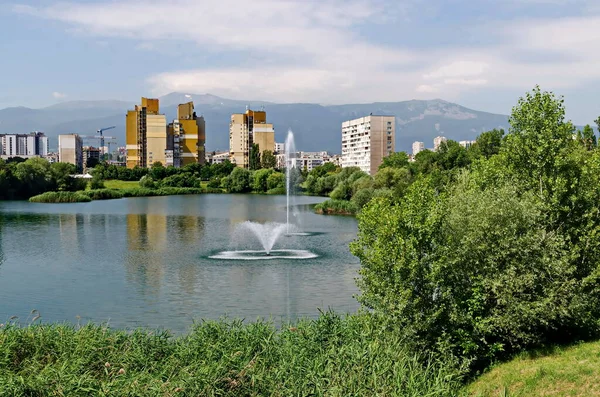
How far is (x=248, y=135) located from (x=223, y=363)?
417 feet

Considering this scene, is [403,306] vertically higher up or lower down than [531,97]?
lower down

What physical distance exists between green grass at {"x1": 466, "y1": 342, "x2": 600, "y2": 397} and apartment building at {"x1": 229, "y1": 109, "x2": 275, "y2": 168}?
122490mm

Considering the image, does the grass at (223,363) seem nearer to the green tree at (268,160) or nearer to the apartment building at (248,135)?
the green tree at (268,160)

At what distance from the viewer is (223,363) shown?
35.4 ft

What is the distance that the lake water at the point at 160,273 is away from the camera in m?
18.2

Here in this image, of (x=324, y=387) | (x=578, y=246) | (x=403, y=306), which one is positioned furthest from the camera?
(x=578, y=246)

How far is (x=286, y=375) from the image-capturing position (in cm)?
1055

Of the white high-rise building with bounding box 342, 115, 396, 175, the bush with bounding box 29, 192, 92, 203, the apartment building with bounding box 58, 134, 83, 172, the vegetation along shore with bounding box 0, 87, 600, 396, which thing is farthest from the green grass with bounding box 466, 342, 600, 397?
the apartment building with bounding box 58, 134, 83, 172

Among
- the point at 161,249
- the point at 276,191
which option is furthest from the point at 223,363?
the point at 276,191

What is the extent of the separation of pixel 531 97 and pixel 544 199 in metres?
2.69

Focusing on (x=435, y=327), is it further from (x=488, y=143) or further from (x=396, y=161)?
(x=396, y=161)

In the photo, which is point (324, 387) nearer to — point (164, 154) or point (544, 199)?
point (544, 199)

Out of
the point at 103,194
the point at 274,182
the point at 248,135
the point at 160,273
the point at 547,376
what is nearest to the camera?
the point at 547,376

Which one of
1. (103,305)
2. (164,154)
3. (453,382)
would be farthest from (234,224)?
(164,154)
